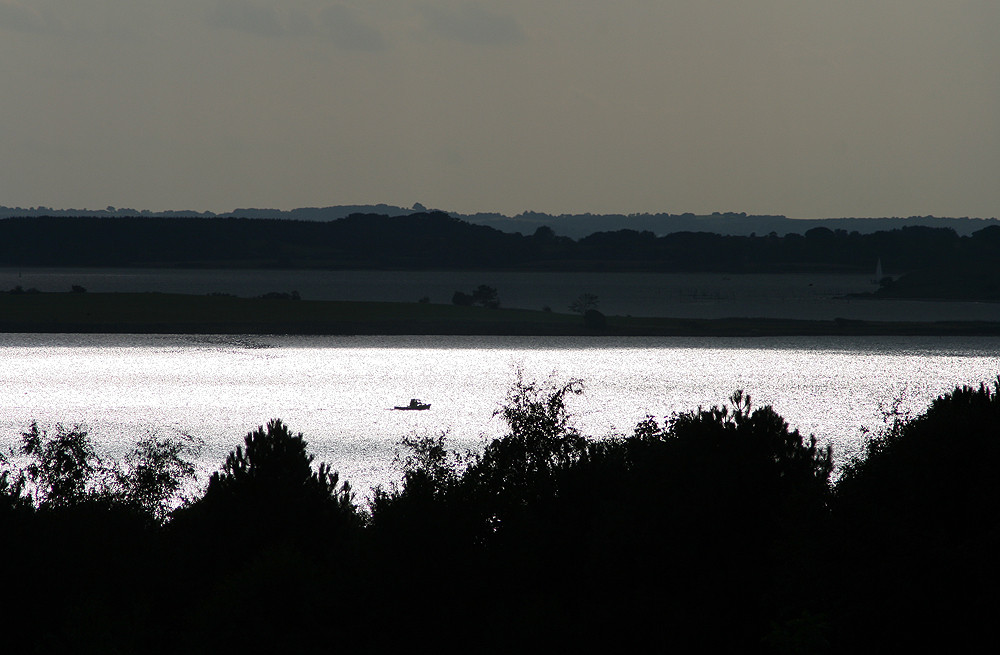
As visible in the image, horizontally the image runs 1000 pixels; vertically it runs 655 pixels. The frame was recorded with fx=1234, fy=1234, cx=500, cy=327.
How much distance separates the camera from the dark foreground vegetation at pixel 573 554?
58.1 ft

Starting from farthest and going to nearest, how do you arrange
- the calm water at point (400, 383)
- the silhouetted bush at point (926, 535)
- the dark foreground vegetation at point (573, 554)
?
1. the calm water at point (400, 383)
2. the dark foreground vegetation at point (573, 554)
3. the silhouetted bush at point (926, 535)

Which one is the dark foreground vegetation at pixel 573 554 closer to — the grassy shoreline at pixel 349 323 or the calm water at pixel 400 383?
the calm water at pixel 400 383

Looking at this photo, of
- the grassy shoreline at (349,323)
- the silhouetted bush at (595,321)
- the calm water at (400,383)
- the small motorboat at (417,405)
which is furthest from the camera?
the silhouetted bush at (595,321)

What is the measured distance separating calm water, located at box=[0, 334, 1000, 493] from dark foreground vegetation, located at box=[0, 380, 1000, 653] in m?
45.8

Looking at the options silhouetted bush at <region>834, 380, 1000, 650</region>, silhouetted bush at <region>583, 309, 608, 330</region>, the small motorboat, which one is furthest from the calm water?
silhouetted bush at <region>834, 380, 1000, 650</region>

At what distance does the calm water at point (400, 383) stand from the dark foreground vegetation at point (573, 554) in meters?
45.8

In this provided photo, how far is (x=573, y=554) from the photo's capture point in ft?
76.5

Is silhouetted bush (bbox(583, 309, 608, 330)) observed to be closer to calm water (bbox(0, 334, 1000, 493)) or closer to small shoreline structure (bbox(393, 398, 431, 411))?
calm water (bbox(0, 334, 1000, 493))

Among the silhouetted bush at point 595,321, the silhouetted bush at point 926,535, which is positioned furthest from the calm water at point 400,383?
the silhouetted bush at point 926,535

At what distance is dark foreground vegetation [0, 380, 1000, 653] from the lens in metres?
17.7

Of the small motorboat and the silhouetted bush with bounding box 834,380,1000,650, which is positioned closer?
the silhouetted bush with bounding box 834,380,1000,650

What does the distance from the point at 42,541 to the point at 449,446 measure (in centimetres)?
6040

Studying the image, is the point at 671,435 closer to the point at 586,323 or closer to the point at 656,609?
the point at 656,609

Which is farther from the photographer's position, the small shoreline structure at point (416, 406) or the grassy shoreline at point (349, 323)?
the grassy shoreline at point (349, 323)
